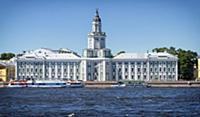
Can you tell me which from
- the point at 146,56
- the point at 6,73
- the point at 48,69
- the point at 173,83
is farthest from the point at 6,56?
the point at 173,83

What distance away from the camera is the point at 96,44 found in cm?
15962

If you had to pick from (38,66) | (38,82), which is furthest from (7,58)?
(38,82)

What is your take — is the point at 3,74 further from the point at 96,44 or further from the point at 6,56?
the point at 6,56

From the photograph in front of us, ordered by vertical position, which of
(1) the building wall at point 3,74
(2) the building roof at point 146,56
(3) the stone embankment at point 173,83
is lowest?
(3) the stone embankment at point 173,83

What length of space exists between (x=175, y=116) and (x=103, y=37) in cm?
11397

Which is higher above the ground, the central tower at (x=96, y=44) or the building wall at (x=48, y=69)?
the central tower at (x=96, y=44)

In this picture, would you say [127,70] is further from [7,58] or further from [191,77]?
[7,58]

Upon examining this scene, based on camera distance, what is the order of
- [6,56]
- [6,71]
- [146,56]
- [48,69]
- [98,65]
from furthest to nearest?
[6,56], [48,69], [98,65], [6,71], [146,56]

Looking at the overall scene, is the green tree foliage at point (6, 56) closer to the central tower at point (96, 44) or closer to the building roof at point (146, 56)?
the central tower at point (96, 44)

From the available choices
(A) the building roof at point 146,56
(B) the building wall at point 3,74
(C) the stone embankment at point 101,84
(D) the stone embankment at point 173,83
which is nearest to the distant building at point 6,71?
(B) the building wall at point 3,74

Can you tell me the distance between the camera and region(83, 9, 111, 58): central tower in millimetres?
157750

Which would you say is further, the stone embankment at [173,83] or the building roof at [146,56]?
the building roof at [146,56]

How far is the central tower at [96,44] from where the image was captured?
15775cm

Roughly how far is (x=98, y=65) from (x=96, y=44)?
5294 mm
